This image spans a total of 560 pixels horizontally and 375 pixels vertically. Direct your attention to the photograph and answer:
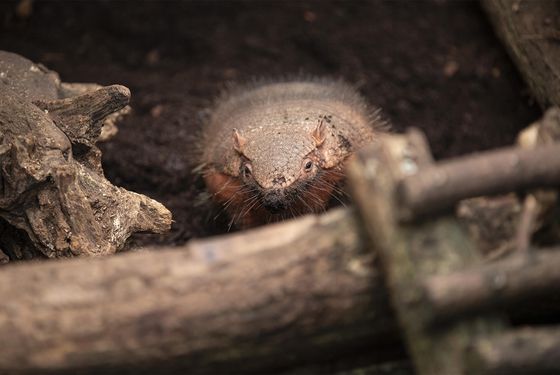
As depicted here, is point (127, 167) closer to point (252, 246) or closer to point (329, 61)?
point (329, 61)

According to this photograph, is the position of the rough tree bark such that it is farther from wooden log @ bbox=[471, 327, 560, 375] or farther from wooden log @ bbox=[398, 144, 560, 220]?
wooden log @ bbox=[471, 327, 560, 375]

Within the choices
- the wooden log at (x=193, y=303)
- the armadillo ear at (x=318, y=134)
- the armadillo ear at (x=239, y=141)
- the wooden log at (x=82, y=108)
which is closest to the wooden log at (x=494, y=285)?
the wooden log at (x=193, y=303)

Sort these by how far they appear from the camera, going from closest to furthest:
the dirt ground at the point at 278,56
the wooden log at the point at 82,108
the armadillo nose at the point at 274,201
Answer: the wooden log at the point at 82,108 → the armadillo nose at the point at 274,201 → the dirt ground at the point at 278,56

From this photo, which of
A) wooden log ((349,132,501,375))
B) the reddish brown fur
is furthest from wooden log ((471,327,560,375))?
the reddish brown fur

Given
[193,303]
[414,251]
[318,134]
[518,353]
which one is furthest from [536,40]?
[193,303]

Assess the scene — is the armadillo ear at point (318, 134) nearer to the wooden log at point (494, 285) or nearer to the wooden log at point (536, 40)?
the wooden log at point (536, 40)

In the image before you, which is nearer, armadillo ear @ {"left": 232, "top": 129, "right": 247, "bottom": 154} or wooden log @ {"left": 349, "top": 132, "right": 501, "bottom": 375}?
wooden log @ {"left": 349, "top": 132, "right": 501, "bottom": 375}

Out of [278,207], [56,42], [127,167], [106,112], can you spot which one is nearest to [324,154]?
[278,207]
